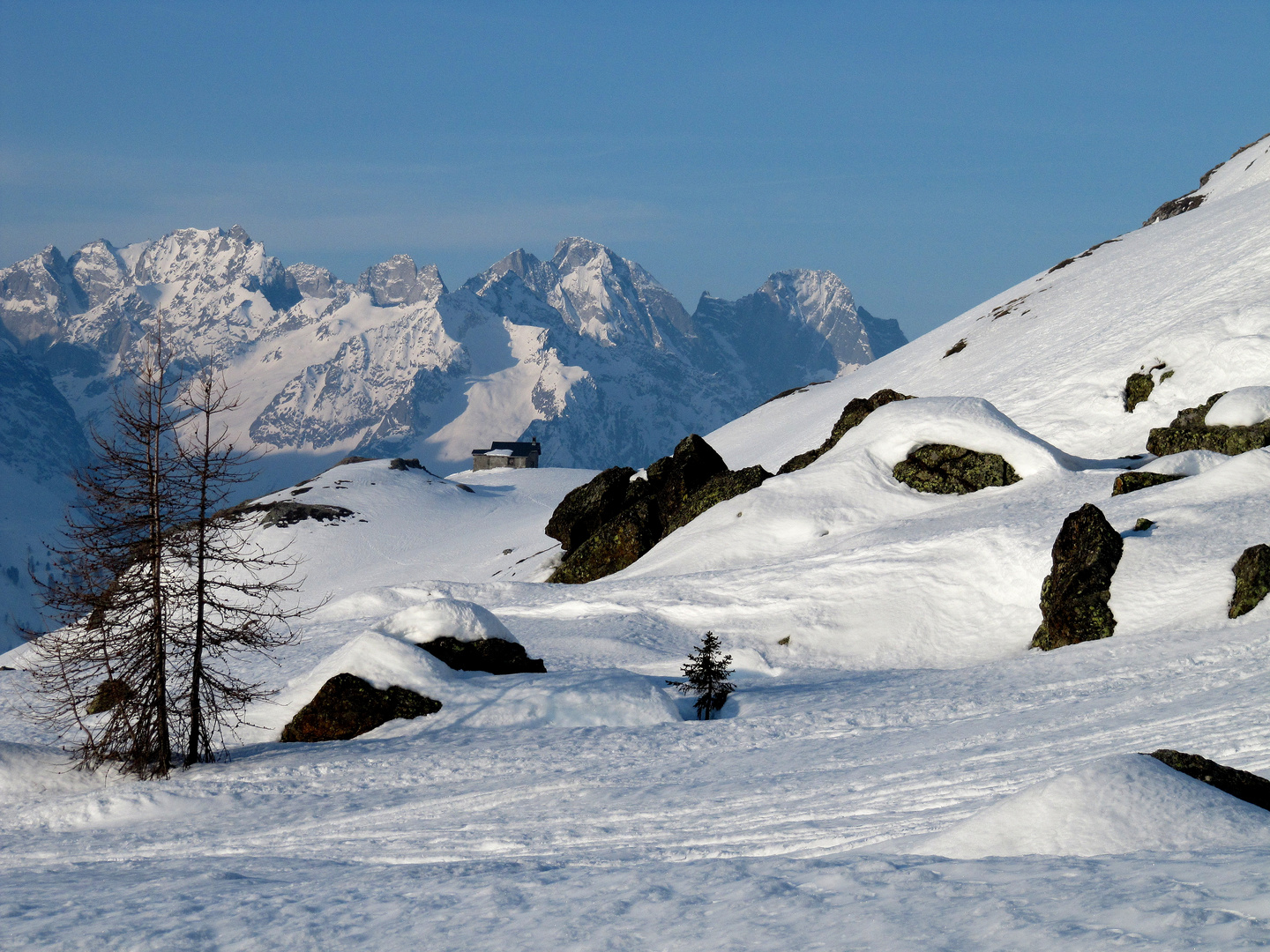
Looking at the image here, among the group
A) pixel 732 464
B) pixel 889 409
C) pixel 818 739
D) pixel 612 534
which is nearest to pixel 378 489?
pixel 732 464

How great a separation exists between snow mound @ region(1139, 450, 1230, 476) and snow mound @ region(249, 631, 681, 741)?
1615 centimetres

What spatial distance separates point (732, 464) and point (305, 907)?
51.7 m

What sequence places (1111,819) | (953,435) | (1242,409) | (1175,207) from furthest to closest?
(1175,207), (953,435), (1242,409), (1111,819)

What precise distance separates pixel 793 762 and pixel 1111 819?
6425 mm

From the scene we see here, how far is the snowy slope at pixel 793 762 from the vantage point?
790cm

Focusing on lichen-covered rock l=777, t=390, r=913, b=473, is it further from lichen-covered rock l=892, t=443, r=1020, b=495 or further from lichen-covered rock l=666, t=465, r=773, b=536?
lichen-covered rock l=892, t=443, r=1020, b=495

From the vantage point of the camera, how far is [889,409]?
34.1 metres

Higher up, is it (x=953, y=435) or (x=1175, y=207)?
(x=1175, y=207)

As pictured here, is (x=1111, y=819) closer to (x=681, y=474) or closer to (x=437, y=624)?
(x=437, y=624)

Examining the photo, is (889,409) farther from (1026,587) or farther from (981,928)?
(981,928)

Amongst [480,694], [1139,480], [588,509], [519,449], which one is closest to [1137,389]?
[1139,480]

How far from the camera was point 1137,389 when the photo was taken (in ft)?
133

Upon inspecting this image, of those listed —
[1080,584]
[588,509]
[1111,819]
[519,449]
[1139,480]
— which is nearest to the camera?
[1111,819]

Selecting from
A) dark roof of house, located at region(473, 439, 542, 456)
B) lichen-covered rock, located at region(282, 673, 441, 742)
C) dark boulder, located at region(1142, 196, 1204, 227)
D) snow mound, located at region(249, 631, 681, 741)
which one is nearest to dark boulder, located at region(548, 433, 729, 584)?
snow mound, located at region(249, 631, 681, 741)
